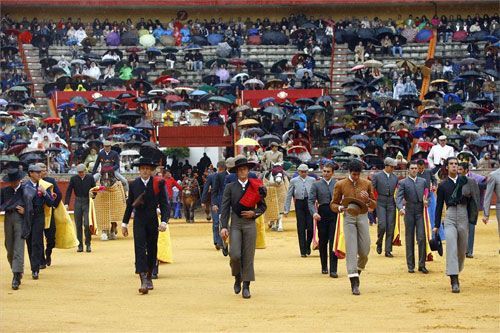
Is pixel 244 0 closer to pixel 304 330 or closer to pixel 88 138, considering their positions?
pixel 88 138

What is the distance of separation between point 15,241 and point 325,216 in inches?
187

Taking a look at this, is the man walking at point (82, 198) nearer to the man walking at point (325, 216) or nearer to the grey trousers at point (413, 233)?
the man walking at point (325, 216)

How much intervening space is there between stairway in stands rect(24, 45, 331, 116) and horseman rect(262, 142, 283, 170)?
13694mm

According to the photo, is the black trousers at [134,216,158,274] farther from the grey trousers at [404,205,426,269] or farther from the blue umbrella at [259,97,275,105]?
the blue umbrella at [259,97,275,105]

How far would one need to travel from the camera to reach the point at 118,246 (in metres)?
25.7

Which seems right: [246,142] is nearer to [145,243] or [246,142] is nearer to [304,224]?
[304,224]

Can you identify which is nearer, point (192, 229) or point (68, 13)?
point (192, 229)

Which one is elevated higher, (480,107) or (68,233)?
(480,107)

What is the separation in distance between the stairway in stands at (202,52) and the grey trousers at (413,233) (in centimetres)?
2757

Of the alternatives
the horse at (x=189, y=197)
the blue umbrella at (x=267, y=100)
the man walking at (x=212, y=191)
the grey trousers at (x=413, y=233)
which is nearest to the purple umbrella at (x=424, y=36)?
the blue umbrella at (x=267, y=100)

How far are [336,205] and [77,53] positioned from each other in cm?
3256

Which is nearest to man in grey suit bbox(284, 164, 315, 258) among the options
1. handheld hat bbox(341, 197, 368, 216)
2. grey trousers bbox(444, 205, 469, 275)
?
handheld hat bbox(341, 197, 368, 216)

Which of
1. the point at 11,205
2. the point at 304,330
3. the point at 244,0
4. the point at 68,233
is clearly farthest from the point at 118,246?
the point at 244,0

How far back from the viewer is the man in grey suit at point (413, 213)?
19219 millimetres
